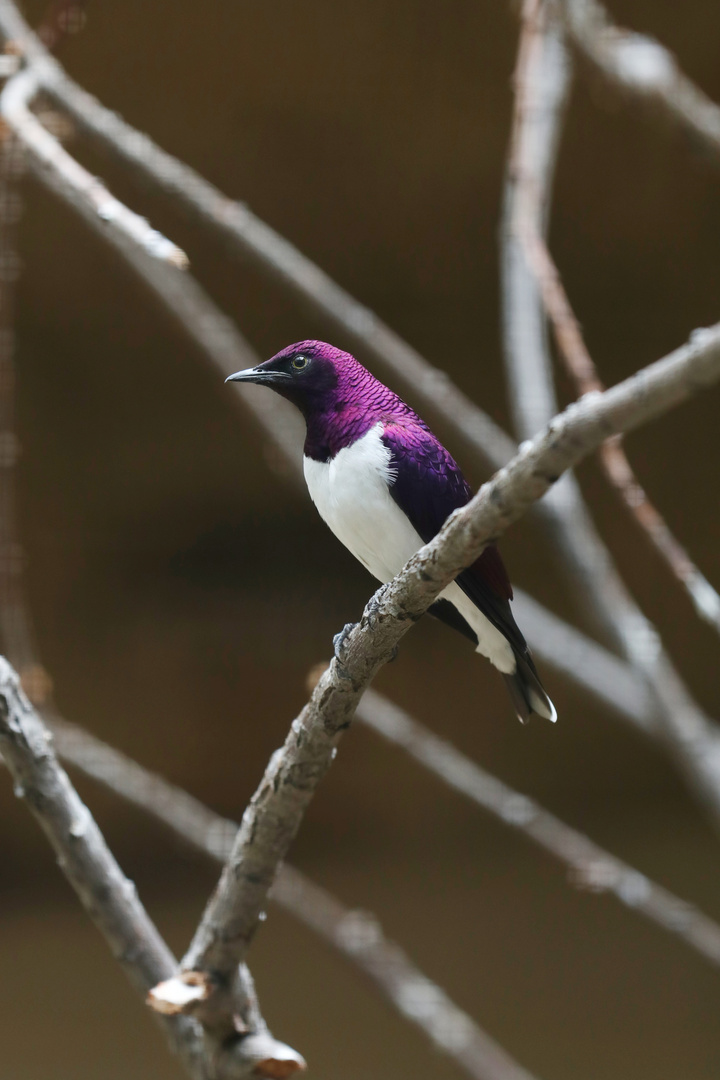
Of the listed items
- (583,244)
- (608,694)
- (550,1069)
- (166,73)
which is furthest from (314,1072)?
(166,73)

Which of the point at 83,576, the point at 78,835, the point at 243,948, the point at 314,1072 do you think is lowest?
the point at 314,1072

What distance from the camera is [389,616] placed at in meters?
0.56

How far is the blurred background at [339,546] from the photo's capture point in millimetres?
1808

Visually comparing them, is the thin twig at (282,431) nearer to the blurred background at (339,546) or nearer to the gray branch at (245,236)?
the gray branch at (245,236)

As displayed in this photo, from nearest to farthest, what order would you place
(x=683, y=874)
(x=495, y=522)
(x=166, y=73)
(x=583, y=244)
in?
(x=495, y=522)
(x=166, y=73)
(x=583, y=244)
(x=683, y=874)

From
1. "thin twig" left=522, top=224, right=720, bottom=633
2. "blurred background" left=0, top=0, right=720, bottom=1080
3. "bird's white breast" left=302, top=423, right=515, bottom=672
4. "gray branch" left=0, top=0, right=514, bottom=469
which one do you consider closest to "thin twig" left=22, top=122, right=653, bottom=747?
"gray branch" left=0, top=0, right=514, bottom=469

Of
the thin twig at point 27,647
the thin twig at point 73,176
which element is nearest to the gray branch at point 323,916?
the thin twig at point 27,647

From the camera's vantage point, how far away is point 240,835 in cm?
80

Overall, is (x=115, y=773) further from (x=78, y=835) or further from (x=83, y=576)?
(x=83, y=576)

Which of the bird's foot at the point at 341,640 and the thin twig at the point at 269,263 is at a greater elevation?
the thin twig at the point at 269,263

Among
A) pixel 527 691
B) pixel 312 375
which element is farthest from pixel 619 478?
pixel 312 375

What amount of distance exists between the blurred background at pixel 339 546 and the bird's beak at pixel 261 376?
4.33 feet

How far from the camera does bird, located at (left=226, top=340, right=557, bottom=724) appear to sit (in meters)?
0.62

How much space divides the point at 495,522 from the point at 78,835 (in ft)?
1.78
